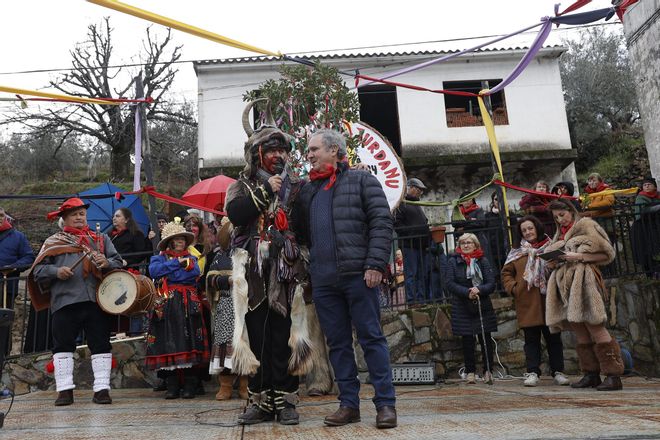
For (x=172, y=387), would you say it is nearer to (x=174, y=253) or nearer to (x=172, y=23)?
(x=174, y=253)

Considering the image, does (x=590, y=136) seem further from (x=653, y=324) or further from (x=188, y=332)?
(x=188, y=332)

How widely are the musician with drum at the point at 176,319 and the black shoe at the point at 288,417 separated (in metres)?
2.19

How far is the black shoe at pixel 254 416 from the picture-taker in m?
3.68

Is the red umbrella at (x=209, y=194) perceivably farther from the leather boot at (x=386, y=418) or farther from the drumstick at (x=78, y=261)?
the leather boot at (x=386, y=418)

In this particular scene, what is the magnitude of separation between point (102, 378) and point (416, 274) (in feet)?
13.5

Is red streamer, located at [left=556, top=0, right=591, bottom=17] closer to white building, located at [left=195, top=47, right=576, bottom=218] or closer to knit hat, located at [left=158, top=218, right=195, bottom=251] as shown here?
knit hat, located at [left=158, top=218, right=195, bottom=251]

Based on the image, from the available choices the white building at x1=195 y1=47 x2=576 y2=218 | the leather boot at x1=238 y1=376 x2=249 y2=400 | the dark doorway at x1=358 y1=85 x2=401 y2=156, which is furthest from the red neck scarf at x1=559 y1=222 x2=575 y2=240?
the dark doorway at x1=358 y1=85 x2=401 y2=156

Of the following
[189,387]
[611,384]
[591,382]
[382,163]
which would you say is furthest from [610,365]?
[189,387]

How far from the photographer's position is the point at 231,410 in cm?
458

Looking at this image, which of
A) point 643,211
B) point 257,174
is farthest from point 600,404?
point 643,211

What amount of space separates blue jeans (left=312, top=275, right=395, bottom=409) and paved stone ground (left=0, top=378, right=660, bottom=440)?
0.25 m

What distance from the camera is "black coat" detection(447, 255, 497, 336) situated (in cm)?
648

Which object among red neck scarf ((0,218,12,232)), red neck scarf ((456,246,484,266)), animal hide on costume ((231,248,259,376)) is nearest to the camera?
animal hide on costume ((231,248,259,376))

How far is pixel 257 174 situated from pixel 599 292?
352 cm
